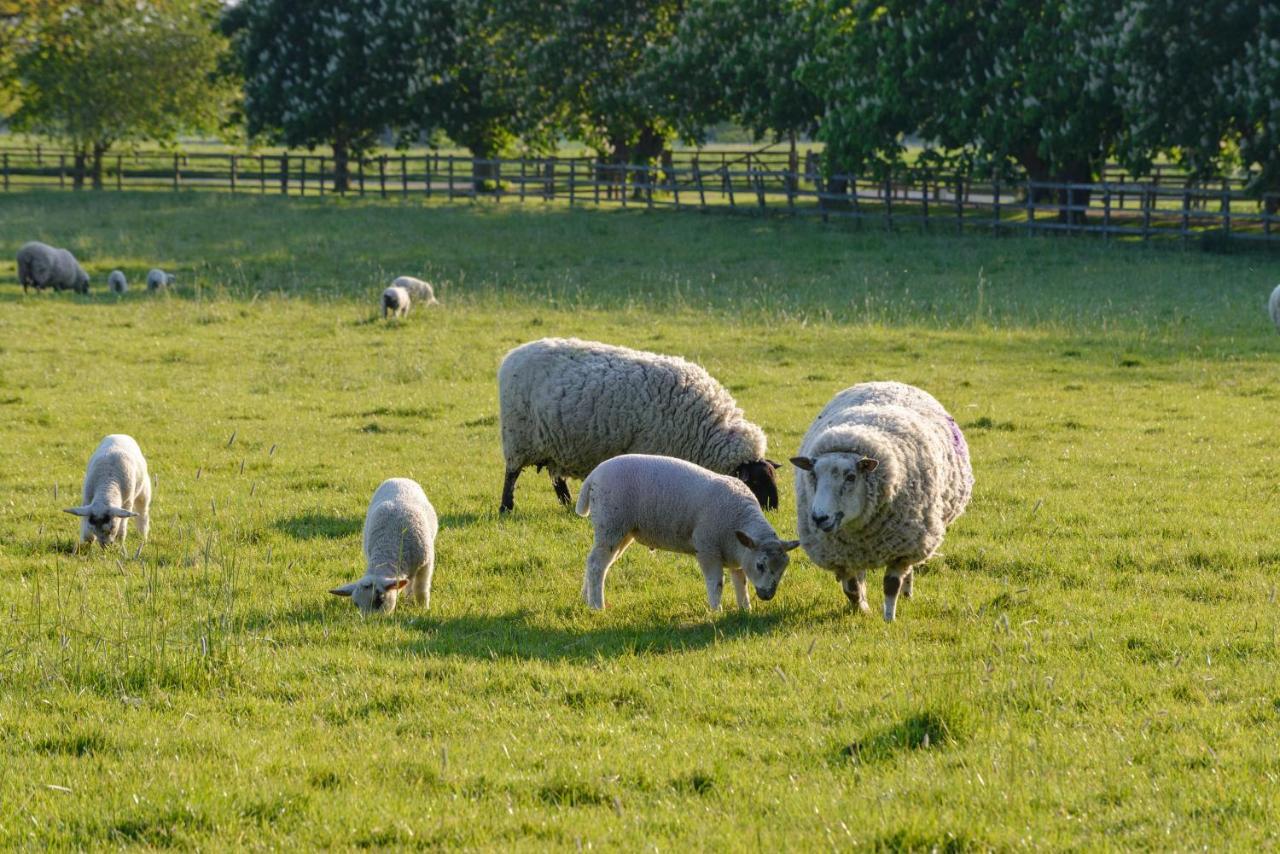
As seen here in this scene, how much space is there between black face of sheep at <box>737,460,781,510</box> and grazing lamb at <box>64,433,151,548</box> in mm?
3805

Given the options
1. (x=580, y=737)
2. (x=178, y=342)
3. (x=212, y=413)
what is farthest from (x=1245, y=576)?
(x=178, y=342)

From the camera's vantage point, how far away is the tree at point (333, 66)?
1789 inches

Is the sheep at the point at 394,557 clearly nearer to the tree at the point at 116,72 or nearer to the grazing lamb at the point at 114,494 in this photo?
the grazing lamb at the point at 114,494

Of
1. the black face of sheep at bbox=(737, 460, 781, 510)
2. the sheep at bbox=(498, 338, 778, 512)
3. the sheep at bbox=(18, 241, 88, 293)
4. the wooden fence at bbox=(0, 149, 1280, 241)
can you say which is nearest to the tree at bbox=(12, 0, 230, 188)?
the wooden fence at bbox=(0, 149, 1280, 241)

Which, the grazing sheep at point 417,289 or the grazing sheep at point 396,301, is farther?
the grazing sheep at point 417,289

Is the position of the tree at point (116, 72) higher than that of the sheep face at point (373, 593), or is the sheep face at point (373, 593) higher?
the tree at point (116, 72)

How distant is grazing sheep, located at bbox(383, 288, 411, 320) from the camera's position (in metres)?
20.1

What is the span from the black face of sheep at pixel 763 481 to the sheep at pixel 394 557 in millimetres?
2432

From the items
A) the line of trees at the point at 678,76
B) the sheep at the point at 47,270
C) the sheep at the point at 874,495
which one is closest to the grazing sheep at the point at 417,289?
the sheep at the point at 47,270

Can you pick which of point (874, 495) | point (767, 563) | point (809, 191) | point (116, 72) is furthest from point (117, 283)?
point (116, 72)

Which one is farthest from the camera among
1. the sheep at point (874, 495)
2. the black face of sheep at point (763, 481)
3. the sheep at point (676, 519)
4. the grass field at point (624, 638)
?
the black face of sheep at point (763, 481)

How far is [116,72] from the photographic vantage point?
50.5 meters

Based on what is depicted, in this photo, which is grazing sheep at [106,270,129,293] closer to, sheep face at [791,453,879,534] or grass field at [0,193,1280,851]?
grass field at [0,193,1280,851]

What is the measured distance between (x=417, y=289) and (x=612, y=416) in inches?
457
